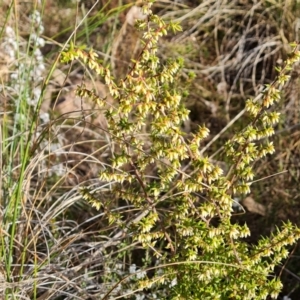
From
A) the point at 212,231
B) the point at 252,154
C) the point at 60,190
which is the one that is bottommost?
the point at 60,190

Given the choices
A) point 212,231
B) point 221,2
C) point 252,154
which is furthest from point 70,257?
point 221,2

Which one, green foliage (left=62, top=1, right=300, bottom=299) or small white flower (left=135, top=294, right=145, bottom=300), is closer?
green foliage (left=62, top=1, right=300, bottom=299)

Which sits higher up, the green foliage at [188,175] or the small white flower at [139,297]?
the green foliage at [188,175]

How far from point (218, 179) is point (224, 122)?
1.31 m

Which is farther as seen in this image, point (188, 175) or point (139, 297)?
point (139, 297)

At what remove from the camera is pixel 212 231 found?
149 centimetres

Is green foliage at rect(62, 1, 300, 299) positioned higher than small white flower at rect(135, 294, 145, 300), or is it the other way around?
green foliage at rect(62, 1, 300, 299)

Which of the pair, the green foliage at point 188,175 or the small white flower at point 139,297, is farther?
the small white flower at point 139,297

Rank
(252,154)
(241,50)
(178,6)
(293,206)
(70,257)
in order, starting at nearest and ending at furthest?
(252,154) < (70,257) < (293,206) < (241,50) < (178,6)

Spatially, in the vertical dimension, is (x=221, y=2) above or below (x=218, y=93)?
above

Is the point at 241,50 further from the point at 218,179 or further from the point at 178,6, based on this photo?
the point at 218,179

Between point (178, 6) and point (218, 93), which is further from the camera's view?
point (178, 6)

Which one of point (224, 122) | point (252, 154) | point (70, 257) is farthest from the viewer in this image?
point (224, 122)

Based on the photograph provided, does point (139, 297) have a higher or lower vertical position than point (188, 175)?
lower
